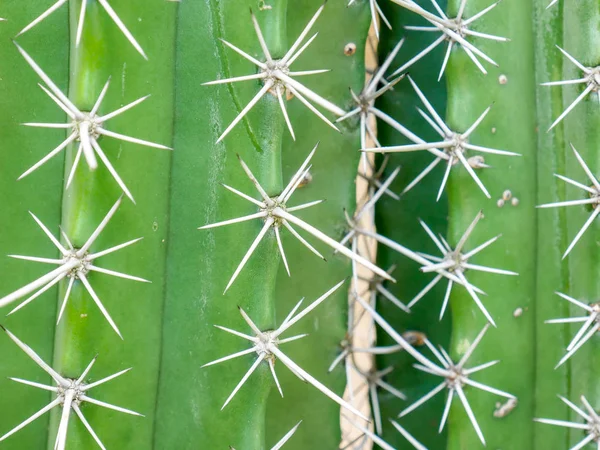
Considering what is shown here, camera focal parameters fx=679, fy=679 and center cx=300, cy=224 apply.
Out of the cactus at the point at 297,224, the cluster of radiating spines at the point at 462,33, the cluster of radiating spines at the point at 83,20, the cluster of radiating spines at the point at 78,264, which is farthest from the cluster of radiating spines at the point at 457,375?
the cluster of radiating spines at the point at 83,20

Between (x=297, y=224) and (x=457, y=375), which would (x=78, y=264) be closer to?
(x=297, y=224)

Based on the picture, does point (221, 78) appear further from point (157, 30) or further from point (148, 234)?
point (148, 234)

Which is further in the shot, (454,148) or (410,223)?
(410,223)

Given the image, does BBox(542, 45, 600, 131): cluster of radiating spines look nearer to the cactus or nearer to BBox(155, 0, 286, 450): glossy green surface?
the cactus

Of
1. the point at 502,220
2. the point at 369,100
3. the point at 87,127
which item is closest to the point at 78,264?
the point at 87,127

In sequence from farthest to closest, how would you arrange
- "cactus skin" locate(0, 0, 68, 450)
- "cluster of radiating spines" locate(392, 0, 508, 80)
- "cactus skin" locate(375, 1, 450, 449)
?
"cactus skin" locate(375, 1, 450, 449), "cluster of radiating spines" locate(392, 0, 508, 80), "cactus skin" locate(0, 0, 68, 450)

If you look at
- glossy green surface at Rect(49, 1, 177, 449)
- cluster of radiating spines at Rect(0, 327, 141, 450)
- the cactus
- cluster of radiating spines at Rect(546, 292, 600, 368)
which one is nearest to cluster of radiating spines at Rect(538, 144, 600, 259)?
the cactus
